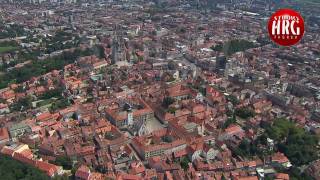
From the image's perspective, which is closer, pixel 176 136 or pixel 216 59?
pixel 176 136

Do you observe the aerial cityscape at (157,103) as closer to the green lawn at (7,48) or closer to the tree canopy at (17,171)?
the tree canopy at (17,171)

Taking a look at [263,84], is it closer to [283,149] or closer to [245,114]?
[245,114]

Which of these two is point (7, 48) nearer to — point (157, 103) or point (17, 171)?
point (157, 103)

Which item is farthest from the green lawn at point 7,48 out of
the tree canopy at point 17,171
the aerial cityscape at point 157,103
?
the tree canopy at point 17,171

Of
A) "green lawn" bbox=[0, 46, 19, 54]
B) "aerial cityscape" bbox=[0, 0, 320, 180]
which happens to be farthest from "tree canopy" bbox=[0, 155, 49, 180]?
"green lawn" bbox=[0, 46, 19, 54]

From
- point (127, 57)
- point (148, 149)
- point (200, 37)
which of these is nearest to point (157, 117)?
point (148, 149)

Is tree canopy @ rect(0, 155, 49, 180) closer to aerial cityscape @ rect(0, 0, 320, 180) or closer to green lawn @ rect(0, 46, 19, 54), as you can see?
aerial cityscape @ rect(0, 0, 320, 180)

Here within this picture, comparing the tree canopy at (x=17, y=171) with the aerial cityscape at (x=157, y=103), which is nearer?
the tree canopy at (x=17, y=171)

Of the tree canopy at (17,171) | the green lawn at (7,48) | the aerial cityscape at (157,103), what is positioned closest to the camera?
the tree canopy at (17,171)

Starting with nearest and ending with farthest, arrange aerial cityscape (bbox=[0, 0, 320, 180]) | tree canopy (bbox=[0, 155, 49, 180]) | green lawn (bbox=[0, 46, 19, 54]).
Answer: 1. tree canopy (bbox=[0, 155, 49, 180])
2. aerial cityscape (bbox=[0, 0, 320, 180])
3. green lawn (bbox=[0, 46, 19, 54])
